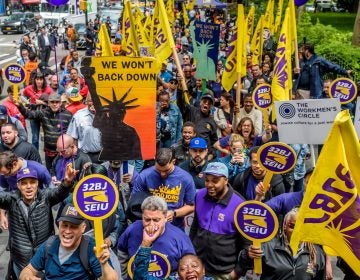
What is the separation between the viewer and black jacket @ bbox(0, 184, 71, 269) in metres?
5.12

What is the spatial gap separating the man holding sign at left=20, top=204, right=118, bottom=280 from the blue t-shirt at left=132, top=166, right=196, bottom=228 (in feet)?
4.81

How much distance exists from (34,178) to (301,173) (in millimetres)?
3517

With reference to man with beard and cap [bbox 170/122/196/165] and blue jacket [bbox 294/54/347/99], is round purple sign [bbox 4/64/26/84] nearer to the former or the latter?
man with beard and cap [bbox 170/122/196/165]

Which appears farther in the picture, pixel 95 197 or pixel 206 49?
pixel 206 49

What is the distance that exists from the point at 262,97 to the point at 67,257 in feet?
15.4

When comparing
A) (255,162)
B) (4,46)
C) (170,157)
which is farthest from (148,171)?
(4,46)

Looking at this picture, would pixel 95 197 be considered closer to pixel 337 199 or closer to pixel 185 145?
pixel 337 199

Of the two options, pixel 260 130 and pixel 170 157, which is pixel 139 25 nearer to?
pixel 260 130

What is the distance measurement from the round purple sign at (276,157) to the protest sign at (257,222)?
1.00m

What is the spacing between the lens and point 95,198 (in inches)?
163

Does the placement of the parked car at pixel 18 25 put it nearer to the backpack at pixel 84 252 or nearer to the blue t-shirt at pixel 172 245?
the blue t-shirt at pixel 172 245

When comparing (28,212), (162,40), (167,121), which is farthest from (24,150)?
(162,40)

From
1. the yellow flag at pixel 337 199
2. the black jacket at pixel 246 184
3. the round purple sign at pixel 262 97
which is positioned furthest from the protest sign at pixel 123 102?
the round purple sign at pixel 262 97

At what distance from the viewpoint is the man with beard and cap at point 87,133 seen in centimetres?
758
